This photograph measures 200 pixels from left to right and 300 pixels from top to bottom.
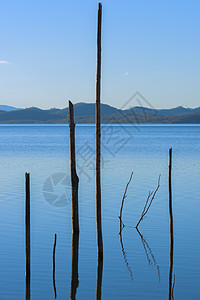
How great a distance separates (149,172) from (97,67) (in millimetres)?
27369

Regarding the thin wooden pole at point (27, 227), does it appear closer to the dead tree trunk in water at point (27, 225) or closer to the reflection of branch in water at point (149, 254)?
the dead tree trunk in water at point (27, 225)

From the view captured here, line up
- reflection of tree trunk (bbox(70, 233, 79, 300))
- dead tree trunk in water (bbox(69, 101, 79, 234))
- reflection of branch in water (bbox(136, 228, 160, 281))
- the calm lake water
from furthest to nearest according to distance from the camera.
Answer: dead tree trunk in water (bbox(69, 101, 79, 234)) < reflection of branch in water (bbox(136, 228, 160, 281)) < the calm lake water < reflection of tree trunk (bbox(70, 233, 79, 300))

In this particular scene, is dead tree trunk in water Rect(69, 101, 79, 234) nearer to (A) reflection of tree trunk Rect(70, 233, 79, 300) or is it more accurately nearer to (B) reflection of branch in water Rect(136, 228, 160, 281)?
(A) reflection of tree trunk Rect(70, 233, 79, 300)

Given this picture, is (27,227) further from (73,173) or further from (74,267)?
(73,173)

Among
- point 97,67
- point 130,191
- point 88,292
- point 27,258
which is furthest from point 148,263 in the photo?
point 130,191

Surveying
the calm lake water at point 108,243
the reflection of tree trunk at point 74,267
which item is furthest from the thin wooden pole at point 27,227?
the reflection of tree trunk at point 74,267

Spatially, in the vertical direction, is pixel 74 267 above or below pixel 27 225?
below

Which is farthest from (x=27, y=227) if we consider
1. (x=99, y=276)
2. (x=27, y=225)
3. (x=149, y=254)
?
(x=149, y=254)

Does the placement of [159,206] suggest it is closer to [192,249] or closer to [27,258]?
Result: [192,249]

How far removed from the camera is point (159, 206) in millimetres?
23609

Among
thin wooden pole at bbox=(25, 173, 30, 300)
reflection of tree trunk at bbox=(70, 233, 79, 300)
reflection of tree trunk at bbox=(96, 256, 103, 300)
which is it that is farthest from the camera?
reflection of tree trunk at bbox=(70, 233, 79, 300)

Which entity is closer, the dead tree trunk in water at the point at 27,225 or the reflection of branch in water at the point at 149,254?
the dead tree trunk in water at the point at 27,225

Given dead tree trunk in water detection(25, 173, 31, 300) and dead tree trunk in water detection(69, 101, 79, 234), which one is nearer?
dead tree trunk in water detection(25, 173, 31, 300)

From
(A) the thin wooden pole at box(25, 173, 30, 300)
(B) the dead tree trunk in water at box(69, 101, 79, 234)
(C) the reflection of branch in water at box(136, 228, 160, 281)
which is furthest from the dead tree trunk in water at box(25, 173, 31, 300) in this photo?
(C) the reflection of branch in water at box(136, 228, 160, 281)
